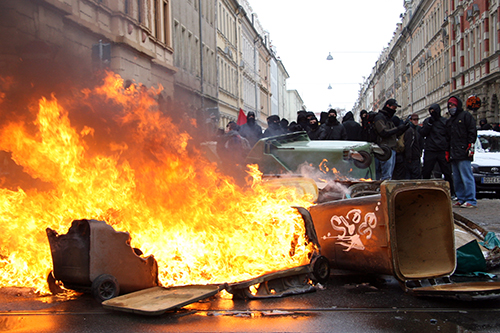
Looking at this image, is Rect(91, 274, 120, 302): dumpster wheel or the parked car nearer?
Rect(91, 274, 120, 302): dumpster wheel

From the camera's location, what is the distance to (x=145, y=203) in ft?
18.2

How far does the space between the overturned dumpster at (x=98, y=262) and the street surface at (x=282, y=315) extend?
197 mm

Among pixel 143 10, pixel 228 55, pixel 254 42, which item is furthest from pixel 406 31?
pixel 143 10

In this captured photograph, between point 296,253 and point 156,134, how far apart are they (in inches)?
87.3

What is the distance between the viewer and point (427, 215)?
5.30m

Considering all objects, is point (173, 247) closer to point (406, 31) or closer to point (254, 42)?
point (254, 42)

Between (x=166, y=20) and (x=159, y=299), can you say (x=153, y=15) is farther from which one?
(x=159, y=299)

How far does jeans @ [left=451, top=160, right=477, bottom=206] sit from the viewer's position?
34.7ft

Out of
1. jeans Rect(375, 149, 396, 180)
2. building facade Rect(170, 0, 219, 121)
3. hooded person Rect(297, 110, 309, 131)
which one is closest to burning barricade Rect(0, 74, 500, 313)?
jeans Rect(375, 149, 396, 180)

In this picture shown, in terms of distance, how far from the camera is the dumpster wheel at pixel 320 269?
17.1 feet

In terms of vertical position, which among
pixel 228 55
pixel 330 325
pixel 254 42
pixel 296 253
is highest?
pixel 254 42

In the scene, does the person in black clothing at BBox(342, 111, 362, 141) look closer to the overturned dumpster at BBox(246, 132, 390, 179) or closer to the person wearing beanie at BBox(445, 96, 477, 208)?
the person wearing beanie at BBox(445, 96, 477, 208)

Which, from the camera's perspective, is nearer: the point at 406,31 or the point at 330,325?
the point at 330,325

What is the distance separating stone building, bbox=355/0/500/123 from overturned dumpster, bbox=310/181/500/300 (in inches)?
1165
